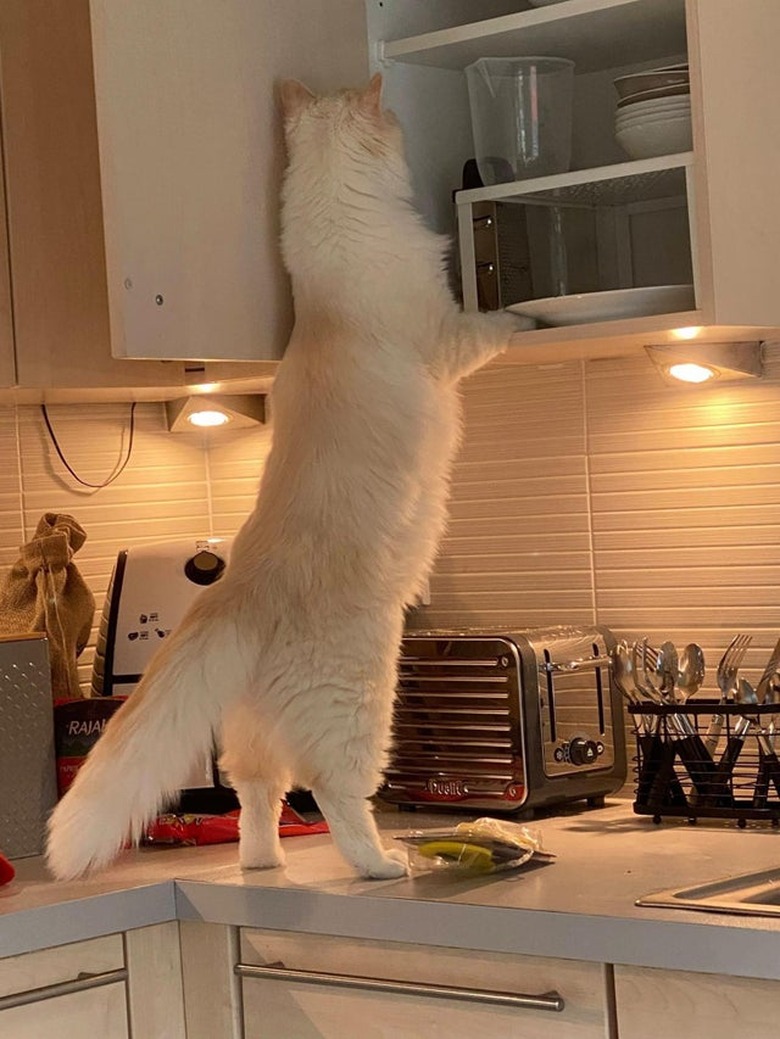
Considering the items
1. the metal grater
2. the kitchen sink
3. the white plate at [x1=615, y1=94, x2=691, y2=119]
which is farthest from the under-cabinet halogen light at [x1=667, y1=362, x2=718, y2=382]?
the metal grater

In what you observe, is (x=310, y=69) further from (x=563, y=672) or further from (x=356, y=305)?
(x=563, y=672)

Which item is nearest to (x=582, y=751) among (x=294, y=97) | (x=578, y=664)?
(x=578, y=664)

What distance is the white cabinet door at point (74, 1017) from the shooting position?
1842mm

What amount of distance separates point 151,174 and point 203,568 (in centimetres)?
72

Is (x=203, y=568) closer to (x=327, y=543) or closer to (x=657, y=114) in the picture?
(x=327, y=543)

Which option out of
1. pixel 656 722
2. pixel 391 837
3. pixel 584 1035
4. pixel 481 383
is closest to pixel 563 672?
pixel 656 722

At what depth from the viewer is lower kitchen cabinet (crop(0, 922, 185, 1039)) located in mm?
1849

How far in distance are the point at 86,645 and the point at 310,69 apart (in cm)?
95

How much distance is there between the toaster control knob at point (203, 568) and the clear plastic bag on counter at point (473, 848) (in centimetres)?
70

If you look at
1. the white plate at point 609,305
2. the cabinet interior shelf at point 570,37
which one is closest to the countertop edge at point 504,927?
the white plate at point 609,305

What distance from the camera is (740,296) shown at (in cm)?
198

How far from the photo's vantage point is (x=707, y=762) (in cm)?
218

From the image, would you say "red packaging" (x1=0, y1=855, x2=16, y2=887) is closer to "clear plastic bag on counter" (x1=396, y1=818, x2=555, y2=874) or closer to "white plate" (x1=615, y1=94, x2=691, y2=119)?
"clear plastic bag on counter" (x1=396, y1=818, x2=555, y2=874)

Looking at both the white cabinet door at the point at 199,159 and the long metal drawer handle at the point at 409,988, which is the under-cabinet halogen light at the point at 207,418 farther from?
the long metal drawer handle at the point at 409,988
